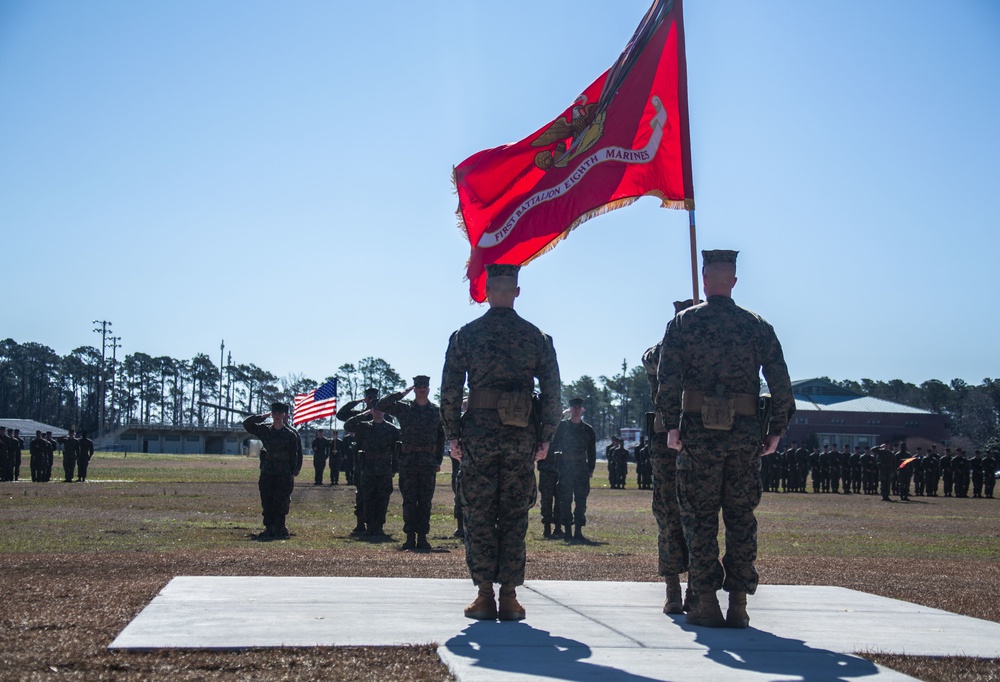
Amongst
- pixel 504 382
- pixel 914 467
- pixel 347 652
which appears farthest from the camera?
pixel 914 467

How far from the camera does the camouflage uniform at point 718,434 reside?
18.4ft

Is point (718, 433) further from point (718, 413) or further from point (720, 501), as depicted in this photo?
point (720, 501)

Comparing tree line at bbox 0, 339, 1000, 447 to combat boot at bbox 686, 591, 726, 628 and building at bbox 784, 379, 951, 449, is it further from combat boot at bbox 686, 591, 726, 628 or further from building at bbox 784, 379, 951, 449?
combat boot at bbox 686, 591, 726, 628

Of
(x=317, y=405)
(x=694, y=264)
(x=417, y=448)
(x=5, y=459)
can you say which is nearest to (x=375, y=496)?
(x=417, y=448)

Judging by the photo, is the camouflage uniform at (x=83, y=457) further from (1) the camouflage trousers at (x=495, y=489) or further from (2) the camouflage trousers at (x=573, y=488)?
(1) the camouflage trousers at (x=495, y=489)

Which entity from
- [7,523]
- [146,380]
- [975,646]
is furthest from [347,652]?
[146,380]

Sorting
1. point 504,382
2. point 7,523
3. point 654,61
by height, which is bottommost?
point 7,523

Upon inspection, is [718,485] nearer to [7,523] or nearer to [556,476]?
[556,476]

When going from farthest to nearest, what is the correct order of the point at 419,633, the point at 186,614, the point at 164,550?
the point at 164,550, the point at 186,614, the point at 419,633

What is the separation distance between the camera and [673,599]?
6.04 meters

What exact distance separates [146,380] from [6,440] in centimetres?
13053

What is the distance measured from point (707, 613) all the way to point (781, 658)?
0.86 m

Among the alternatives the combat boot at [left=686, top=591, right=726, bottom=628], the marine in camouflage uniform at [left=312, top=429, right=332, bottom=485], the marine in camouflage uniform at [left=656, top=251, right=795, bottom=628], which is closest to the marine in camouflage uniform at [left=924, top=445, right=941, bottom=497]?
the marine in camouflage uniform at [left=312, top=429, right=332, bottom=485]

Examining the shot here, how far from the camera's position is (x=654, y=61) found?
9.49 metres
